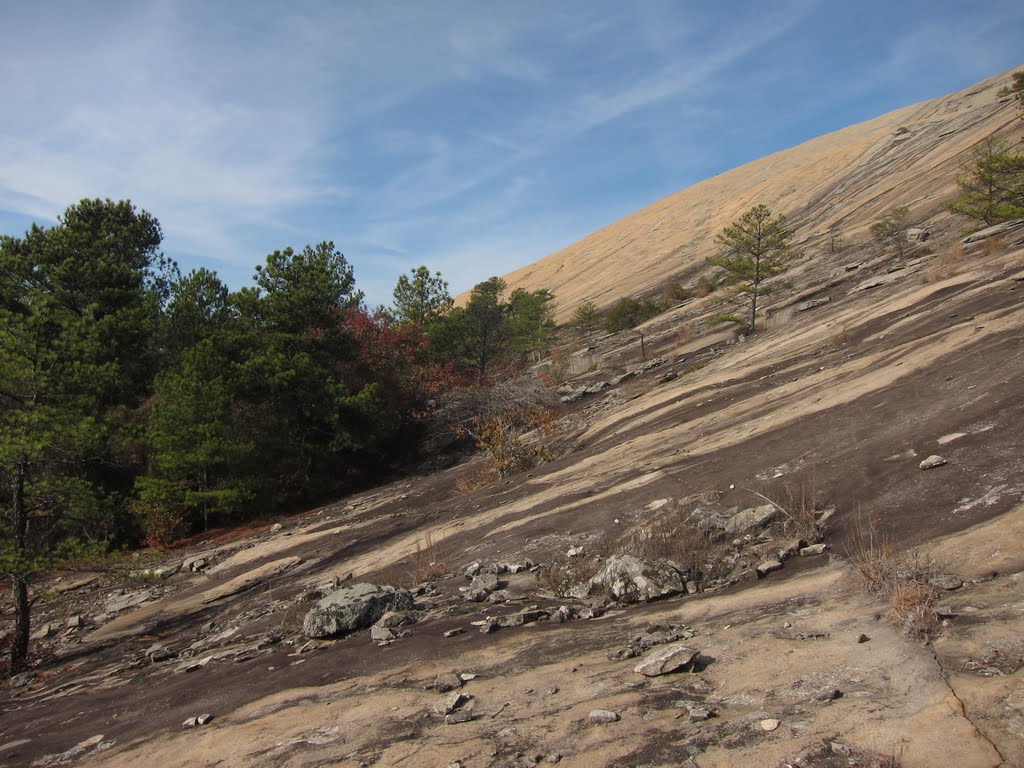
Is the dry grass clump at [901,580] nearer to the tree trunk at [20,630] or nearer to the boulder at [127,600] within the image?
the tree trunk at [20,630]

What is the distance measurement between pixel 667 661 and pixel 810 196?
53.8m

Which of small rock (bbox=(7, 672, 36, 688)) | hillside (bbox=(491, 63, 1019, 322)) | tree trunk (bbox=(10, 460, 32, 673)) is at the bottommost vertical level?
small rock (bbox=(7, 672, 36, 688))

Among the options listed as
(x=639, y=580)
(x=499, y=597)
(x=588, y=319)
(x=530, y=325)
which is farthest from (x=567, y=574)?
(x=530, y=325)

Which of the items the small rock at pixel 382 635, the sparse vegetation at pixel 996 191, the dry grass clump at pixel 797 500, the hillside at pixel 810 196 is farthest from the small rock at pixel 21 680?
the hillside at pixel 810 196

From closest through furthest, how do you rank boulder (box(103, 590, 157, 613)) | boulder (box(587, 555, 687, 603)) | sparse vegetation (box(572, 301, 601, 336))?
1. boulder (box(587, 555, 687, 603))
2. boulder (box(103, 590, 157, 613))
3. sparse vegetation (box(572, 301, 601, 336))

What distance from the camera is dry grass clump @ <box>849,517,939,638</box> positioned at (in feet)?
15.0

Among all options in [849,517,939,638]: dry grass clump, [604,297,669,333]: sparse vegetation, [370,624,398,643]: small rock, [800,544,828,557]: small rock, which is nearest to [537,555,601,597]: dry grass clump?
[370,624,398,643]: small rock

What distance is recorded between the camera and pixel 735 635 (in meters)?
5.34

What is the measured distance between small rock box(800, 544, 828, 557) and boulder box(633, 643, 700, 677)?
232cm

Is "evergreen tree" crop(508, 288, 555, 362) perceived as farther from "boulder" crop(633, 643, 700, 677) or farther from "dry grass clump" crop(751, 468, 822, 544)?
"boulder" crop(633, 643, 700, 677)

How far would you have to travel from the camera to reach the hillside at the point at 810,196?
40.4m

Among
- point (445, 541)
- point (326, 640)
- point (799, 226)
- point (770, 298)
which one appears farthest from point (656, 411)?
point (799, 226)

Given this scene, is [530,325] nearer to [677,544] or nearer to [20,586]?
[20,586]

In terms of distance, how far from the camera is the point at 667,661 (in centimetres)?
495
